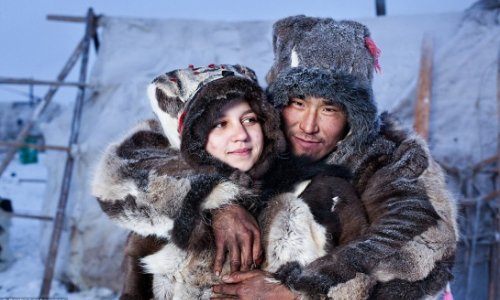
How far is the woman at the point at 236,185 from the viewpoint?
53.4 inches

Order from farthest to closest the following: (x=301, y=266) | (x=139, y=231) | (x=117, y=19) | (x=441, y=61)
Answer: (x=117, y=19) < (x=441, y=61) < (x=139, y=231) < (x=301, y=266)

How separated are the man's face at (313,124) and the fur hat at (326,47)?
137 millimetres

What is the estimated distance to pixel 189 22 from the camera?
5.14m

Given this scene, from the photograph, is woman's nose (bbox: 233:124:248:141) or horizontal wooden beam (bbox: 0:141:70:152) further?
horizontal wooden beam (bbox: 0:141:70:152)

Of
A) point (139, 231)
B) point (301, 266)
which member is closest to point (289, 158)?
point (301, 266)

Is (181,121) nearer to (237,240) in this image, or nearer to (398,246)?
(237,240)

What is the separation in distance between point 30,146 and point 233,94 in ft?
11.9

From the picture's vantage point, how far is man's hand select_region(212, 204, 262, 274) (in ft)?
4.30

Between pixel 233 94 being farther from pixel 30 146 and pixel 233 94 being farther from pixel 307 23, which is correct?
pixel 30 146

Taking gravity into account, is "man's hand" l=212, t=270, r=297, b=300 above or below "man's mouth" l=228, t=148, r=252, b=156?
below

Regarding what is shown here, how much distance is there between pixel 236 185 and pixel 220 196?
0.06 metres

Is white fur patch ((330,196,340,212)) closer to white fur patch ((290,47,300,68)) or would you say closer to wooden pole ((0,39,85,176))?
white fur patch ((290,47,300,68))

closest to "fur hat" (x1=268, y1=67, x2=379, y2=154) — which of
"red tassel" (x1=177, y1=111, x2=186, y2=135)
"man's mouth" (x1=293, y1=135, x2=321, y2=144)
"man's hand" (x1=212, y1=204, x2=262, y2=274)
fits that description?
"man's mouth" (x1=293, y1=135, x2=321, y2=144)

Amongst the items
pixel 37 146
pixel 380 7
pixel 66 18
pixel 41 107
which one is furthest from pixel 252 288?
pixel 380 7
